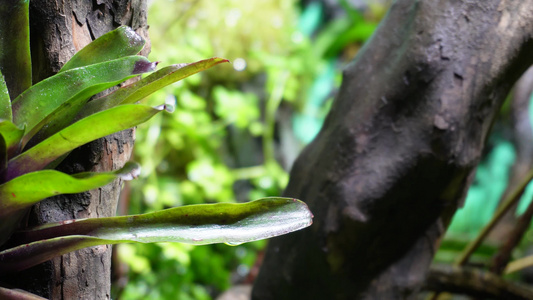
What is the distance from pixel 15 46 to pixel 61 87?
0.29ft

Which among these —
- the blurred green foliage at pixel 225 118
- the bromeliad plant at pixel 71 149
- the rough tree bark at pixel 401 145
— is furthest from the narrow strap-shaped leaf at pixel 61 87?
the blurred green foliage at pixel 225 118

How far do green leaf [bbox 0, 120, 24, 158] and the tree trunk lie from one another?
88 millimetres

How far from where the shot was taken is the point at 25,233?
0.59 metres

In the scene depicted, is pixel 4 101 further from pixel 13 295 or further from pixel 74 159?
pixel 13 295

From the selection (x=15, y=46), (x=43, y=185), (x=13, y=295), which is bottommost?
(x=13, y=295)

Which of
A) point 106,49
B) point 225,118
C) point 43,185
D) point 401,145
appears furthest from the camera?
point 225,118

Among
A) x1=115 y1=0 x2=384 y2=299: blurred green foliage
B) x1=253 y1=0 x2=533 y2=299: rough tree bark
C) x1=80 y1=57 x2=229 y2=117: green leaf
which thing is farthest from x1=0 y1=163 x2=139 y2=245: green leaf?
x1=115 y1=0 x2=384 y2=299: blurred green foliage

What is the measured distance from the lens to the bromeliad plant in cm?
55

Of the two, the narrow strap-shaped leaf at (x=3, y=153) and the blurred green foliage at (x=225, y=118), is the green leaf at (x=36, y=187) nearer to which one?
the narrow strap-shaped leaf at (x=3, y=153)

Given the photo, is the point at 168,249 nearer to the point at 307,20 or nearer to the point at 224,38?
the point at 224,38

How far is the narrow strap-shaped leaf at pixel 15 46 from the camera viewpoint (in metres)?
0.58

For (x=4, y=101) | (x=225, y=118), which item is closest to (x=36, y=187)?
(x=4, y=101)

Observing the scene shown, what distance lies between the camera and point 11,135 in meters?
0.53

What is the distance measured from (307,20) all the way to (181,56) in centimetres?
170
